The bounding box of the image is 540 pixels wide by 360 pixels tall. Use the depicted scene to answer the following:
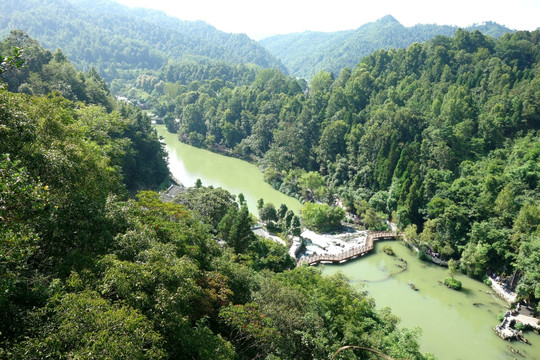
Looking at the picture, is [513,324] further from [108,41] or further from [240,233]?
[108,41]

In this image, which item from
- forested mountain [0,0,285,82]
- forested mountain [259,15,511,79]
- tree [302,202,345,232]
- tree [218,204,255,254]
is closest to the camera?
tree [218,204,255,254]

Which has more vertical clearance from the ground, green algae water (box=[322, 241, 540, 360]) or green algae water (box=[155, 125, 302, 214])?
green algae water (box=[322, 241, 540, 360])

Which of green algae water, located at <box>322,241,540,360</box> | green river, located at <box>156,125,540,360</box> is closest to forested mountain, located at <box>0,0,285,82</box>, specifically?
green river, located at <box>156,125,540,360</box>

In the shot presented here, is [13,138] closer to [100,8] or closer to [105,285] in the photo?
[105,285]

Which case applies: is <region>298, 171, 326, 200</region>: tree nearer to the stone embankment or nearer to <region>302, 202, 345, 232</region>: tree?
<region>302, 202, 345, 232</region>: tree

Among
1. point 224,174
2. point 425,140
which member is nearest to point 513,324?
point 425,140

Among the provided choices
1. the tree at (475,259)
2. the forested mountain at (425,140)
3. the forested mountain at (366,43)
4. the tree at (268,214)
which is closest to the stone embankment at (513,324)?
the forested mountain at (425,140)
